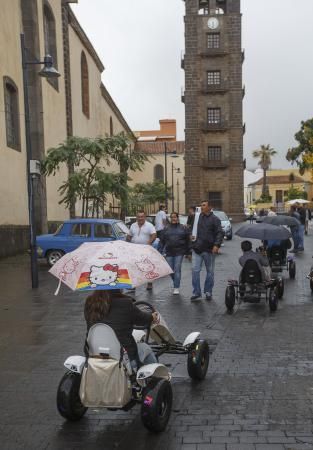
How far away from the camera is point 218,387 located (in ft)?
17.6

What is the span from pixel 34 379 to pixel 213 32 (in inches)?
1981

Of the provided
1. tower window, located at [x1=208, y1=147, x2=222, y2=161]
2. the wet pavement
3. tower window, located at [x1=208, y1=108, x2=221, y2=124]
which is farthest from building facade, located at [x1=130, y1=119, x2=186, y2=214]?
the wet pavement

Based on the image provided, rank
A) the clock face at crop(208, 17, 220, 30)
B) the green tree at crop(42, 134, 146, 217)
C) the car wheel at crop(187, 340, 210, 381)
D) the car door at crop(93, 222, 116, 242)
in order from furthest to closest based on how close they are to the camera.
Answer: the clock face at crop(208, 17, 220, 30) < the green tree at crop(42, 134, 146, 217) < the car door at crop(93, 222, 116, 242) < the car wheel at crop(187, 340, 210, 381)

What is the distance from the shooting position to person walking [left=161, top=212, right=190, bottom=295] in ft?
35.9

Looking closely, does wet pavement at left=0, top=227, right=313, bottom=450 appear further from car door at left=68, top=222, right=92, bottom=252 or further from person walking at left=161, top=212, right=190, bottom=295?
car door at left=68, top=222, right=92, bottom=252

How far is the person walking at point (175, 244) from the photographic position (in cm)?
1093

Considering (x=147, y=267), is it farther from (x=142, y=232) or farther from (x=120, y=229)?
(x=120, y=229)

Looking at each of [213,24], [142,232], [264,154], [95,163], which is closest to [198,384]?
[142,232]

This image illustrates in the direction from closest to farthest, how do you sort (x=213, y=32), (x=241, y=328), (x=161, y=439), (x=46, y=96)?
(x=161, y=439), (x=241, y=328), (x=46, y=96), (x=213, y=32)

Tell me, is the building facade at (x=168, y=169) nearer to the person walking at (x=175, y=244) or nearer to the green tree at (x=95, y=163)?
the green tree at (x=95, y=163)

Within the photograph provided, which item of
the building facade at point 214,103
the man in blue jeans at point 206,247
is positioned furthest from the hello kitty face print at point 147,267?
the building facade at point 214,103

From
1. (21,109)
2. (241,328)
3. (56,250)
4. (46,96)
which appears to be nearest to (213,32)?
(46,96)

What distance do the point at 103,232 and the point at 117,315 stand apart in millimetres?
11648

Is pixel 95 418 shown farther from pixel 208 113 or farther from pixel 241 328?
pixel 208 113
